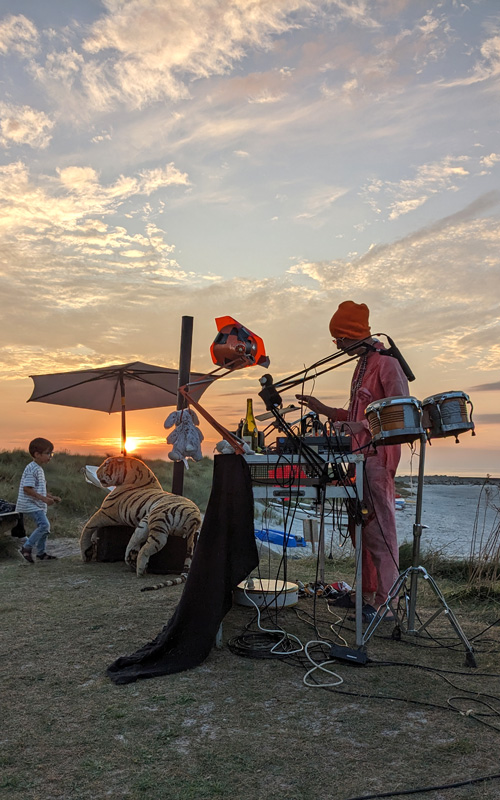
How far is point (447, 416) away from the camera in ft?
11.5

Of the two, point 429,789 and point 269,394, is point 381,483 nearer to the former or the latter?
point 269,394

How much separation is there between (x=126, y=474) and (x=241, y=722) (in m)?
5.18

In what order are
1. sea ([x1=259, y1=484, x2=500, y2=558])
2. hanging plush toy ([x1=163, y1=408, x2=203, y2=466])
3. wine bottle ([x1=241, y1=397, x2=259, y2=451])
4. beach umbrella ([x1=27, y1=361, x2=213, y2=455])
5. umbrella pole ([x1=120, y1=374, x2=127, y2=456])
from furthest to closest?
umbrella pole ([x1=120, y1=374, x2=127, y2=456]), beach umbrella ([x1=27, y1=361, x2=213, y2=455]), sea ([x1=259, y1=484, x2=500, y2=558]), hanging plush toy ([x1=163, y1=408, x2=203, y2=466]), wine bottle ([x1=241, y1=397, x2=259, y2=451])

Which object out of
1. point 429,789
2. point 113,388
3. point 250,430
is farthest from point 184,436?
point 113,388

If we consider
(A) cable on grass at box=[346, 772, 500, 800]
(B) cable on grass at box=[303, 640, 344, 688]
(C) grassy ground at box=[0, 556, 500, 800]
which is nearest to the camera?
(A) cable on grass at box=[346, 772, 500, 800]

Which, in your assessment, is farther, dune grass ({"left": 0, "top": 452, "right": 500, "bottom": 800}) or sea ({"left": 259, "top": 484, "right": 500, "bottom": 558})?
sea ({"left": 259, "top": 484, "right": 500, "bottom": 558})

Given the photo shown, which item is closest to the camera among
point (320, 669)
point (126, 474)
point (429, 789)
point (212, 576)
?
point (429, 789)

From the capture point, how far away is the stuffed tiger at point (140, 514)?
6570mm

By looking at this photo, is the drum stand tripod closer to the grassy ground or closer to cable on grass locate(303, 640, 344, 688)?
the grassy ground

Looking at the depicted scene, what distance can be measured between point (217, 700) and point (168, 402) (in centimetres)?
761

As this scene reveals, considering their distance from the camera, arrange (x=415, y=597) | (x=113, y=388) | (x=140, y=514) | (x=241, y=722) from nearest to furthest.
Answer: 1. (x=241, y=722)
2. (x=415, y=597)
3. (x=140, y=514)
4. (x=113, y=388)

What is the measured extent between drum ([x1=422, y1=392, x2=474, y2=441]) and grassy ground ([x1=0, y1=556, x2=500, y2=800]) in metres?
1.27

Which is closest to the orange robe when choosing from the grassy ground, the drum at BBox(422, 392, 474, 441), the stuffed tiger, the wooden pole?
the grassy ground

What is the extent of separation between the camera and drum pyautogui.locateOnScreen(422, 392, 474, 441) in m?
3.49
